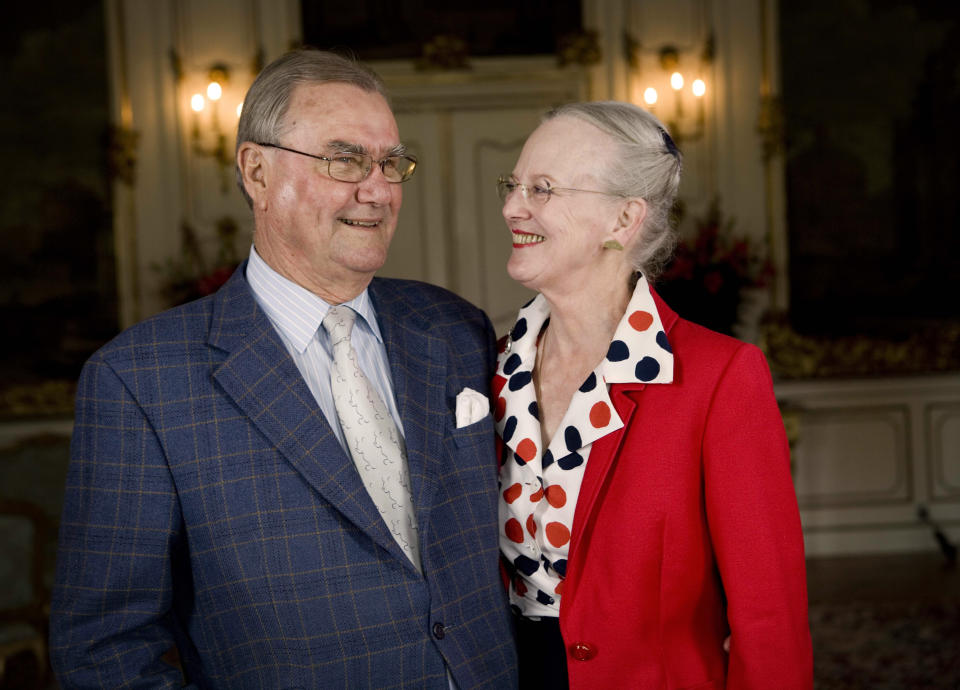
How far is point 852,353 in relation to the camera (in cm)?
577

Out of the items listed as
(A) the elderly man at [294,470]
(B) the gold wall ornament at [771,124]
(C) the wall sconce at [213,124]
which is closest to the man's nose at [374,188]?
(A) the elderly man at [294,470]

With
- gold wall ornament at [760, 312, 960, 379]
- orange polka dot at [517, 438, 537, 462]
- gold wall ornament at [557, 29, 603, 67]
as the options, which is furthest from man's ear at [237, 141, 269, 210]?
gold wall ornament at [760, 312, 960, 379]

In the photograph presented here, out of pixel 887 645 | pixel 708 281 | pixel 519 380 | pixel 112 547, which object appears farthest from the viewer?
pixel 708 281

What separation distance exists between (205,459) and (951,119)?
19.7 feet

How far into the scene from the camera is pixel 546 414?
186 centimetres

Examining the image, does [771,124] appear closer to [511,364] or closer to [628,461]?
[511,364]

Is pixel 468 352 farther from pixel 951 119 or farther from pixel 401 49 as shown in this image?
pixel 951 119

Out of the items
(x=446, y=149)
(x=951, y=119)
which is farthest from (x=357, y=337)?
(x=951, y=119)

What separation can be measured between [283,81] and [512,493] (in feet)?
3.16

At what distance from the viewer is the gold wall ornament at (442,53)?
5719mm

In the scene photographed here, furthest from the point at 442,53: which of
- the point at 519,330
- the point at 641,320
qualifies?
the point at 641,320

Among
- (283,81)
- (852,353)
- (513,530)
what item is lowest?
(852,353)

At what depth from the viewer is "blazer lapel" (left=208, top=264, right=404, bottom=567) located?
4.94 feet

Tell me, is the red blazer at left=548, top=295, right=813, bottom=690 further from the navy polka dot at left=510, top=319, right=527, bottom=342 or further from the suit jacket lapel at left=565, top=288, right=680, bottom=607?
the navy polka dot at left=510, top=319, right=527, bottom=342
